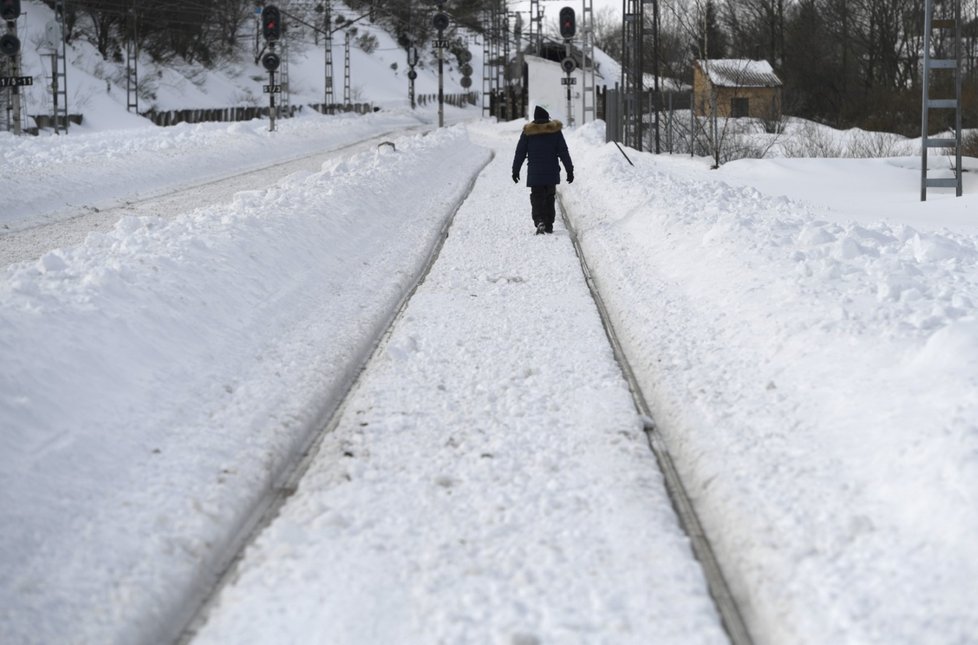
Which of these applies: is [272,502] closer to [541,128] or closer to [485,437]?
[485,437]

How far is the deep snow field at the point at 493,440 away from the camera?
4.17 metres

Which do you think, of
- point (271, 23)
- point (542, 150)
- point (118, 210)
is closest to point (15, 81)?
point (271, 23)

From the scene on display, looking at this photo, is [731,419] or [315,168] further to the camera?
[315,168]

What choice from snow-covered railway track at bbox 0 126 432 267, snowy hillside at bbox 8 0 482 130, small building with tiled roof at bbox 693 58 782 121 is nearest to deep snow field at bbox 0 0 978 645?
snow-covered railway track at bbox 0 126 432 267

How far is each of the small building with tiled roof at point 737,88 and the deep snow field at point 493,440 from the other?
19530mm

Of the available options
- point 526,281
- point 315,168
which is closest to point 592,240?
point 526,281

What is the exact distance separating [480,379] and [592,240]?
730 centimetres

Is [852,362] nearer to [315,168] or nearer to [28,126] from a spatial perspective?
[315,168]

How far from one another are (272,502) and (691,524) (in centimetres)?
189

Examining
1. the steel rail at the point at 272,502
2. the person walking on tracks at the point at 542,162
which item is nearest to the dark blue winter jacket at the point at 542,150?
the person walking on tracks at the point at 542,162

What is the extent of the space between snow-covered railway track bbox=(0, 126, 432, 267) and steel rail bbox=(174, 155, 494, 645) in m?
6.00

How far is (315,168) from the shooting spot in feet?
89.7

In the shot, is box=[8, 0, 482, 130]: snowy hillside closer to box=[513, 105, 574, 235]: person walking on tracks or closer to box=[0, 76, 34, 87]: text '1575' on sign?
box=[0, 76, 34, 87]: text '1575' on sign

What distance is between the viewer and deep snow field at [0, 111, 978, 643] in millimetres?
4172
